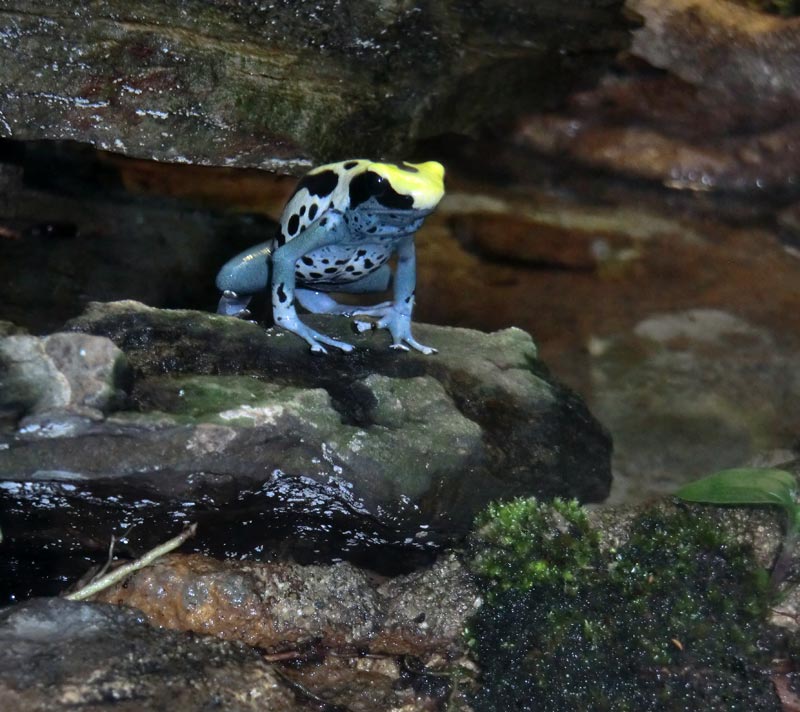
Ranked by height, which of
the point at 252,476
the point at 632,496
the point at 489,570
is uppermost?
the point at 252,476

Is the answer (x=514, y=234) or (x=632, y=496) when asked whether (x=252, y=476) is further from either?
(x=514, y=234)

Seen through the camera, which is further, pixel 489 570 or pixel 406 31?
pixel 406 31

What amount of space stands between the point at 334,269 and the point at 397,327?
447 mm

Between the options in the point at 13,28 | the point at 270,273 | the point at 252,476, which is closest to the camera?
the point at 252,476

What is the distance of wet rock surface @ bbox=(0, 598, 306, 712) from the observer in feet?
7.34

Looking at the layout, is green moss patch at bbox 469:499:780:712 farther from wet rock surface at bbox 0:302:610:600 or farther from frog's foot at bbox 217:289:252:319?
frog's foot at bbox 217:289:252:319

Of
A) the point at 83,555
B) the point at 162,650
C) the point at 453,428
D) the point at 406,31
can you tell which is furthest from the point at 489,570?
the point at 406,31

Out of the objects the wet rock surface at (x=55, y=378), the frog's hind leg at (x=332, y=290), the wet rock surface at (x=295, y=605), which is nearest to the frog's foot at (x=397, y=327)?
the frog's hind leg at (x=332, y=290)

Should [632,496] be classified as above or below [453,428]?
below

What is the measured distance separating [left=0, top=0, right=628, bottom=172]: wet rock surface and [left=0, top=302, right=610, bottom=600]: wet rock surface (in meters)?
1.98

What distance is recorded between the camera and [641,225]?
6.24 meters

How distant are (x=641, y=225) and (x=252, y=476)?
4250 millimetres

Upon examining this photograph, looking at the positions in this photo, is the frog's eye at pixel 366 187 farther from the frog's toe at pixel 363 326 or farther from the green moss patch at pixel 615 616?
the green moss patch at pixel 615 616

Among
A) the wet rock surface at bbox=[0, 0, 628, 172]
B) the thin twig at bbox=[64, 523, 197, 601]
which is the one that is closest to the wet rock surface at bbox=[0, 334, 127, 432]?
the thin twig at bbox=[64, 523, 197, 601]
